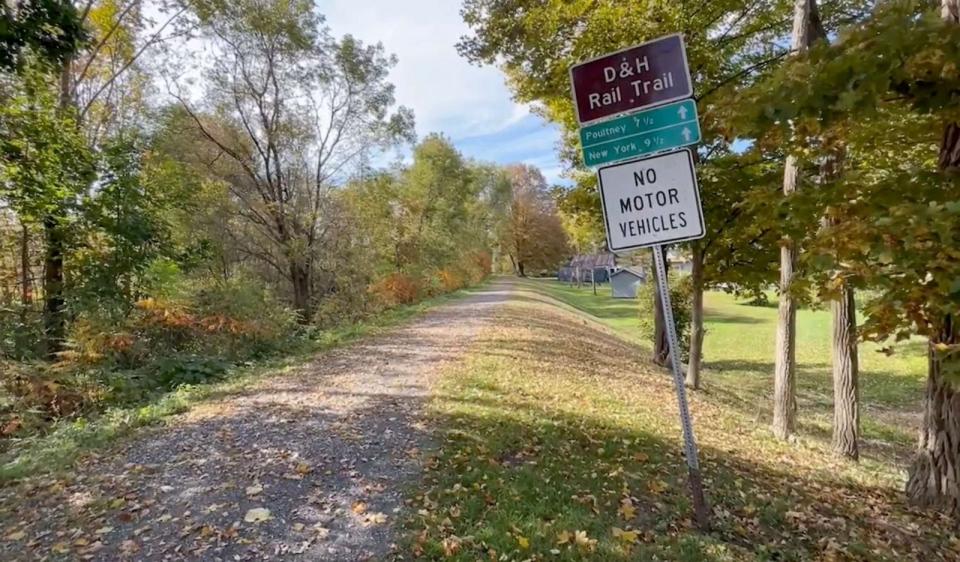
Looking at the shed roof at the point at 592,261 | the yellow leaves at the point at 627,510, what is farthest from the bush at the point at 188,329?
the shed roof at the point at 592,261

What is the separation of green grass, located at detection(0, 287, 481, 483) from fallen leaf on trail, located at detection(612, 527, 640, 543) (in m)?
4.40

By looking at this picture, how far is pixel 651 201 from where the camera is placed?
9.24 ft

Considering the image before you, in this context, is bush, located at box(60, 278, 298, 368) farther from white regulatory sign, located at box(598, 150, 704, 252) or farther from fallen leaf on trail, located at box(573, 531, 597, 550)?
white regulatory sign, located at box(598, 150, 704, 252)

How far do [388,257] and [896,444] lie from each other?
1855cm

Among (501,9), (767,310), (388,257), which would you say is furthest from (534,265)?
(501,9)

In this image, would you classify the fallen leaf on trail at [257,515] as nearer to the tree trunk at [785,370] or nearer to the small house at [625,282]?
the tree trunk at [785,370]

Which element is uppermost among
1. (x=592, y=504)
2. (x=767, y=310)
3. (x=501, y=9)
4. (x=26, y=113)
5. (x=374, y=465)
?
(x=501, y=9)

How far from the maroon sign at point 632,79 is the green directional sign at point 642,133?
0.06 meters

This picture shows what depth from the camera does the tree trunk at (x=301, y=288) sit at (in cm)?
1495

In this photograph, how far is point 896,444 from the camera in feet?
24.8

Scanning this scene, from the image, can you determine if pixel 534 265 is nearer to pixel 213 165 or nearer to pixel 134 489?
pixel 213 165

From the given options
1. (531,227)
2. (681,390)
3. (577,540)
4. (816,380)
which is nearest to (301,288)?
(577,540)

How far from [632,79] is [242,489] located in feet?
12.7

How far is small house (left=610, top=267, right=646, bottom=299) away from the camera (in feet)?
140
